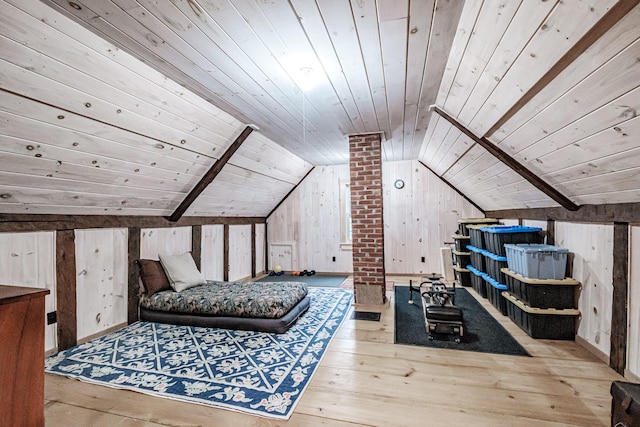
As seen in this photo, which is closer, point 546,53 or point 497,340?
point 546,53

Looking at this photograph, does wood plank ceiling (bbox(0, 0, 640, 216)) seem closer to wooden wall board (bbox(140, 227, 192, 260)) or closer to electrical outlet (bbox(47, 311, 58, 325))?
wooden wall board (bbox(140, 227, 192, 260))

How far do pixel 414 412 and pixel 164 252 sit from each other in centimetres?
363

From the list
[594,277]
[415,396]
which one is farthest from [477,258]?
[415,396]

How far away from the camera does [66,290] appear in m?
2.75

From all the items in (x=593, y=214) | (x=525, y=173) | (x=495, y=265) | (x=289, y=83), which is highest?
(x=289, y=83)

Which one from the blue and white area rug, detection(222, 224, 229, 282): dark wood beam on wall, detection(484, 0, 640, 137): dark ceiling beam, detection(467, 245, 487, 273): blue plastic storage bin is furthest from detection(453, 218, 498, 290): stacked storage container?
detection(222, 224, 229, 282): dark wood beam on wall

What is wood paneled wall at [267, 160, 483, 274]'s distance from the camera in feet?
18.9

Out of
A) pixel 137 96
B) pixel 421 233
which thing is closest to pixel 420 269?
pixel 421 233

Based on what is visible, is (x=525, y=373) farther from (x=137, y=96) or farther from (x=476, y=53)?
(x=137, y=96)

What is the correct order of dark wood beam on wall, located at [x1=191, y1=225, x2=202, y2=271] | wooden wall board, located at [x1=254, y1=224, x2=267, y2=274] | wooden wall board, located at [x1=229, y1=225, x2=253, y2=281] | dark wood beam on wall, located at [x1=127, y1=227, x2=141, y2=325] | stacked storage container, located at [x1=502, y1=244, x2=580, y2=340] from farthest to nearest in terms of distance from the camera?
wooden wall board, located at [x1=254, y1=224, x2=267, y2=274] → wooden wall board, located at [x1=229, y1=225, x2=253, y2=281] → dark wood beam on wall, located at [x1=191, y1=225, x2=202, y2=271] → dark wood beam on wall, located at [x1=127, y1=227, x2=141, y2=325] → stacked storage container, located at [x1=502, y1=244, x2=580, y2=340]

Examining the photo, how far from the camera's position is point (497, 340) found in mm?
2828

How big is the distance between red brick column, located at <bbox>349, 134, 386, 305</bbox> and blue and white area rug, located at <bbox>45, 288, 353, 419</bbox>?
2.90 ft

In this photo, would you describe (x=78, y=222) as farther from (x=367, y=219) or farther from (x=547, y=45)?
(x=547, y=45)

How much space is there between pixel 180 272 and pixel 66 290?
3.86 ft
